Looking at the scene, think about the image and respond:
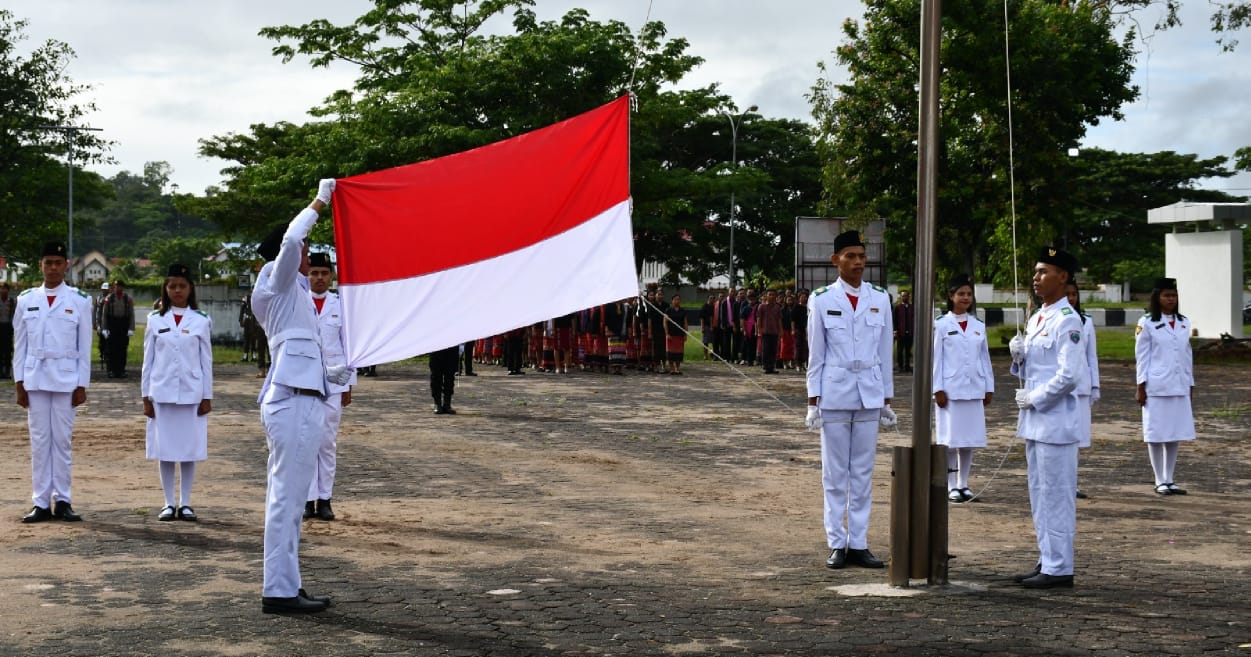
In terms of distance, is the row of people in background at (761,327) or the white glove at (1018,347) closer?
the white glove at (1018,347)

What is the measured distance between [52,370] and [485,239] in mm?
4566

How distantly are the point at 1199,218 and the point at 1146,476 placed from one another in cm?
3229

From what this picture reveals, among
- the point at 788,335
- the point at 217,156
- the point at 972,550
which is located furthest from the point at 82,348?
the point at 217,156

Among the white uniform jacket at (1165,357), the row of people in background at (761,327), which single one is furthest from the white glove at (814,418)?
the row of people in background at (761,327)

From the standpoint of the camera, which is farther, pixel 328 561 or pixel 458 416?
pixel 458 416

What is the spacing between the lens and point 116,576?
812 centimetres

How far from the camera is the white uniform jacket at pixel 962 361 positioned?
11852 millimetres

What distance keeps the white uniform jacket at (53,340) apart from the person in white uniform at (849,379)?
5673mm

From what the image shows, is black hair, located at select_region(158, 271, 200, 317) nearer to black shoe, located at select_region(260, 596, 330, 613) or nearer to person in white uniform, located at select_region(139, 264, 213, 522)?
person in white uniform, located at select_region(139, 264, 213, 522)

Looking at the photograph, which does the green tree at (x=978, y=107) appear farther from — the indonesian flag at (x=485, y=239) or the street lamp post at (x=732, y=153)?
the indonesian flag at (x=485, y=239)

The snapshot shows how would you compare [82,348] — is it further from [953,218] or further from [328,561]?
[953,218]

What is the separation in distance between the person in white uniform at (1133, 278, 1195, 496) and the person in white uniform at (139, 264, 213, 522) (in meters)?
7.98

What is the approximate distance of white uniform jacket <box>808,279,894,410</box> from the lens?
8852mm

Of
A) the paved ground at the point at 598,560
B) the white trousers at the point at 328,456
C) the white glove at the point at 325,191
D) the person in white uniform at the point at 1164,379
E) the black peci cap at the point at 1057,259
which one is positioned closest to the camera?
the paved ground at the point at 598,560
